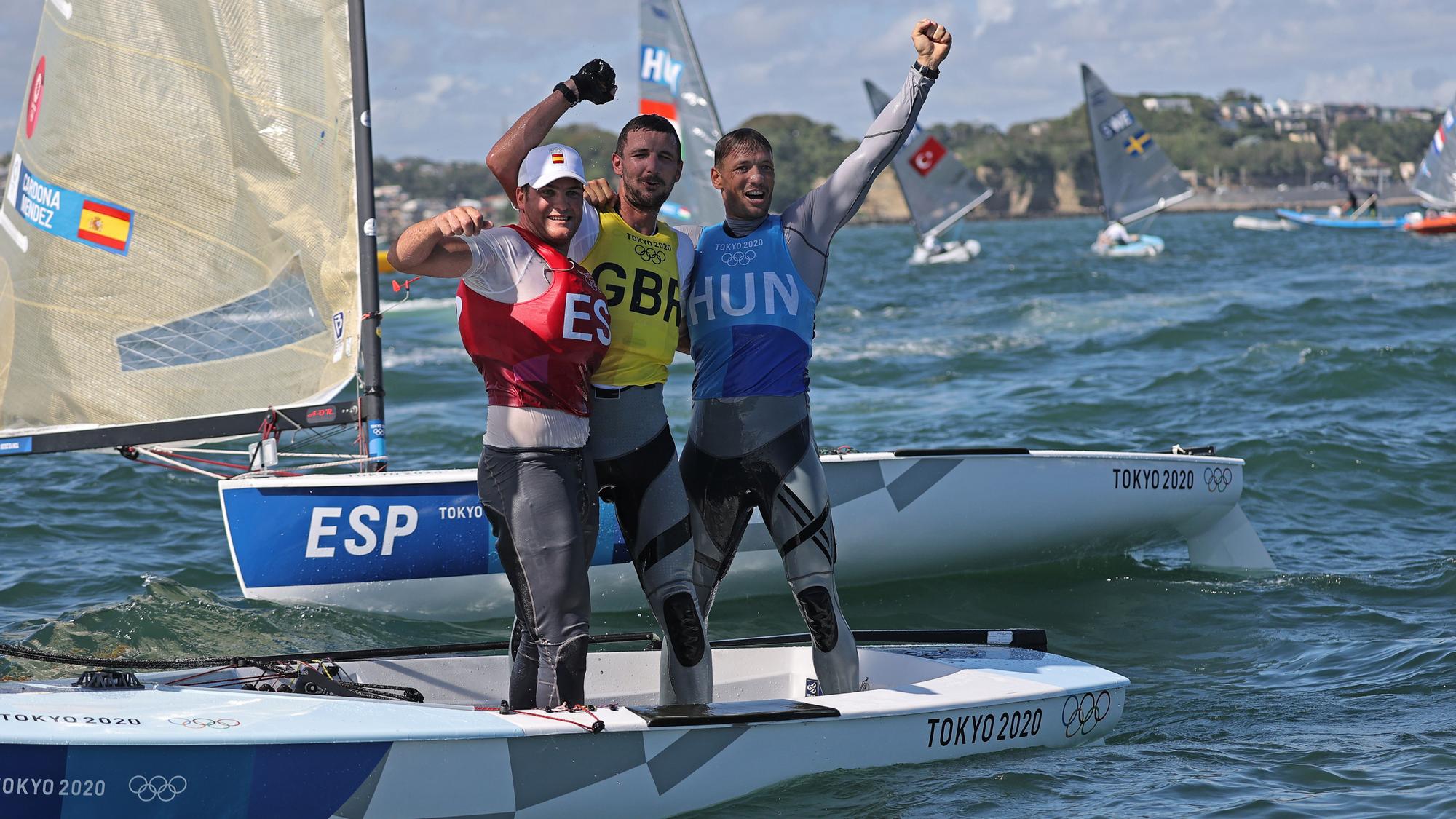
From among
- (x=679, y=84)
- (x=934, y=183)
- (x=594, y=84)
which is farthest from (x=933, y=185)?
(x=594, y=84)

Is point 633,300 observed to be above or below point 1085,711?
above

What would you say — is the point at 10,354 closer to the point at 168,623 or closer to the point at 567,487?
the point at 168,623

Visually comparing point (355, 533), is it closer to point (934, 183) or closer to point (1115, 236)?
point (934, 183)

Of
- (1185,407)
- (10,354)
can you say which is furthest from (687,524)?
(1185,407)

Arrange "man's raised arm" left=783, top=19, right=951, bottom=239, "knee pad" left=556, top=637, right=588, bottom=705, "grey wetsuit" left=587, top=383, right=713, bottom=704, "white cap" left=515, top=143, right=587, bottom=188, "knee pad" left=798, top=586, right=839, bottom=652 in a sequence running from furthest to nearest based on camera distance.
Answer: "knee pad" left=798, top=586, right=839, bottom=652, "man's raised arm" left=783, top=19, right=951, bottom=239, "grey wetsuit" left=587, top=383, right=713, bottom=704, "knee pad" left=556, top=637, right=588, bottom=705, "white cap" left=515, top=143, right=587, bottom=188

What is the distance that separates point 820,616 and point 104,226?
13.3 feet

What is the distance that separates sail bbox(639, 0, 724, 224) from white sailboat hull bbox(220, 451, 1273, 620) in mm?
8614

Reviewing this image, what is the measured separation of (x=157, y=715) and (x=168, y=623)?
3.52m

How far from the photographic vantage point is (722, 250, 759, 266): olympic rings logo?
166 inches

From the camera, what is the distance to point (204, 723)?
3447 millimetres

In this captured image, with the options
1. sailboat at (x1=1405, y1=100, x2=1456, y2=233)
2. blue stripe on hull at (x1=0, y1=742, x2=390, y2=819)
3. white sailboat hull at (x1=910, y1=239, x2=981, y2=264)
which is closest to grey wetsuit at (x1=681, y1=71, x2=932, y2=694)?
blue stripe on hull at (x1=0, y1=742, x2=390, y2=819)

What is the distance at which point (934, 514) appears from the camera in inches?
284

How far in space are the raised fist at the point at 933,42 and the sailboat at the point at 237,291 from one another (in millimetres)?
2995

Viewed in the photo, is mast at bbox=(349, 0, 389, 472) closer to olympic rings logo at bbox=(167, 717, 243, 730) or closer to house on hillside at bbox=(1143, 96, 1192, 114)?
olympic rings logo at bbox=(167, 717, 243, 730)
